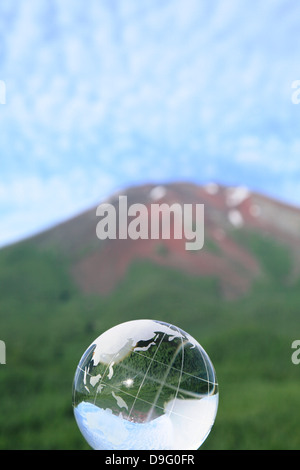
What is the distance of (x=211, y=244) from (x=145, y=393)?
38.0 metres

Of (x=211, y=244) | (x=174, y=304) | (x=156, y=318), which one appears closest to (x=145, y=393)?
(x=156, y=318)

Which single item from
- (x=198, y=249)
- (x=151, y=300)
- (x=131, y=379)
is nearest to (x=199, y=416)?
(x=131, y=379)

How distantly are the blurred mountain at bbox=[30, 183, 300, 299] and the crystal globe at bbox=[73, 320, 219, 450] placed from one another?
103 feet

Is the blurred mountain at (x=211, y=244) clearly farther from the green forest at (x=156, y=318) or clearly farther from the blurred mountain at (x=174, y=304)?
the green forest at (x=156, y=318)

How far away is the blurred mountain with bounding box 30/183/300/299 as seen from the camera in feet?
125

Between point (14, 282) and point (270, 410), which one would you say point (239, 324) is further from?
point (14, 282)

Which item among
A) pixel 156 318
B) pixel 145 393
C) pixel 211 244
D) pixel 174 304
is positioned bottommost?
pixel 156 318

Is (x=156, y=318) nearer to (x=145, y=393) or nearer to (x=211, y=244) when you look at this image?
(x=211, y=244)

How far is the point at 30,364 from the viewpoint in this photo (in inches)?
792

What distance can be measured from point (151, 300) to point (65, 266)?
13.2m

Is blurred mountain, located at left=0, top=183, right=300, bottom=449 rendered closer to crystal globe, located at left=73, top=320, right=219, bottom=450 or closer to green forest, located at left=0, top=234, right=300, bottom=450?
green forest, located at left=0, top=234, right=300, bottom=450

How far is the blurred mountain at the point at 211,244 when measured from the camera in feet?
125

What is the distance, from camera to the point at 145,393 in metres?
3.32

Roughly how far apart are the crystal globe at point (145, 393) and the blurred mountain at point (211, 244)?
31.5m
